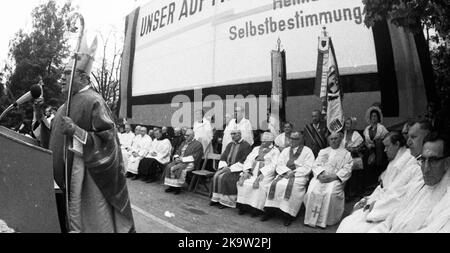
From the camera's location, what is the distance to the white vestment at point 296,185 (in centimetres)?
487

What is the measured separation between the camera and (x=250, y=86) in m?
7.55

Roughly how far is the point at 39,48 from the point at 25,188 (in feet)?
16.6

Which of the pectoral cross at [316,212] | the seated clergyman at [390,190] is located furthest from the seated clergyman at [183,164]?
the seated clergyman at [390,190]

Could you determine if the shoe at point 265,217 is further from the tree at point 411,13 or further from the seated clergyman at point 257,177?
the tree at point 411,13

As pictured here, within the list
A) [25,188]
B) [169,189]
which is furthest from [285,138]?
[25,188]

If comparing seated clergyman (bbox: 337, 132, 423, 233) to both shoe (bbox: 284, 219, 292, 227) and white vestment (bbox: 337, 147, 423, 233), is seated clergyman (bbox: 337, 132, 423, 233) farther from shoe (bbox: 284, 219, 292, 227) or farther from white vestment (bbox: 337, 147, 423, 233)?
shoe (bbox: 284, 219, 292, 227)

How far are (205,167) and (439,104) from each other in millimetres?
4235

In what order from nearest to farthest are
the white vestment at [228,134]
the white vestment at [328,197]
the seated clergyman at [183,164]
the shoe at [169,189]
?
the white vestment at [328,197], the seated clergyman at [183,164], the shoe at [169,189], the white vestment at [228,134]

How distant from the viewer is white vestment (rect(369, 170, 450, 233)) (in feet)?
7.52

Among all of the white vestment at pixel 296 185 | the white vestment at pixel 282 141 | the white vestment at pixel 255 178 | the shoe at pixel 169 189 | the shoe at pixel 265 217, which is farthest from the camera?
the shoe at pixel 169 189

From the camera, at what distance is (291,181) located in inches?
197

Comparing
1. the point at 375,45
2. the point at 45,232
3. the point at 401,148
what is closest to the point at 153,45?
the point at 375,45

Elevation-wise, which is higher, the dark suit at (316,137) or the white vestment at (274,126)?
the white vestment at (274,126)

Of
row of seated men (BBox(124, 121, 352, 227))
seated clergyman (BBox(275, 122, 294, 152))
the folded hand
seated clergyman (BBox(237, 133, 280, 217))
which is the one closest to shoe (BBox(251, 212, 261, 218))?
seated clergyman (BBox(237, 133, 280, 217))
